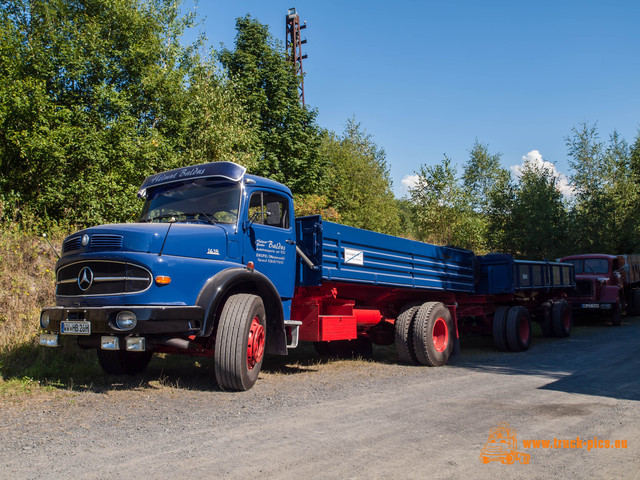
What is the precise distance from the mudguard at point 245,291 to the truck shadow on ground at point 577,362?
3.68 metres

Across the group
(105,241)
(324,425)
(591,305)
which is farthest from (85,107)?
(591,305)

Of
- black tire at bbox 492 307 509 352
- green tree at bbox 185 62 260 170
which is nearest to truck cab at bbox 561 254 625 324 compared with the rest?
black tire at bbox 492 307 509 352

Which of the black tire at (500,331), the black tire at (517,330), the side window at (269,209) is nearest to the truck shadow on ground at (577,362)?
the black tire at (517,330)

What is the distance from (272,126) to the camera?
91.2 feet

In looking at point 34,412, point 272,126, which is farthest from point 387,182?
point 34,412

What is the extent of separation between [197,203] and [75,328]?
2171mm

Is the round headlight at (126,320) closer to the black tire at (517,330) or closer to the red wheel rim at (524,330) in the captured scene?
the black tire at (517,330)

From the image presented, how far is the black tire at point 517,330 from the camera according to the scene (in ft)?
36.3

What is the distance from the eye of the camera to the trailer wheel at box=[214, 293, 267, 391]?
19.8 ft

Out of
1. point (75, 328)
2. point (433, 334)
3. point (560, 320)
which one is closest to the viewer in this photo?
point (75, 328)

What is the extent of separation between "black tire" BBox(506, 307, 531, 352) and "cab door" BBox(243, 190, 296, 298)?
600 centimetres

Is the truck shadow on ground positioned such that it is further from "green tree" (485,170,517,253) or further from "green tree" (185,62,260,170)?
"green tree" (485,170,517,253)

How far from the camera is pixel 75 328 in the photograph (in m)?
5.69

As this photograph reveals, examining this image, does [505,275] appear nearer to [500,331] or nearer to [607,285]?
[500,331]
